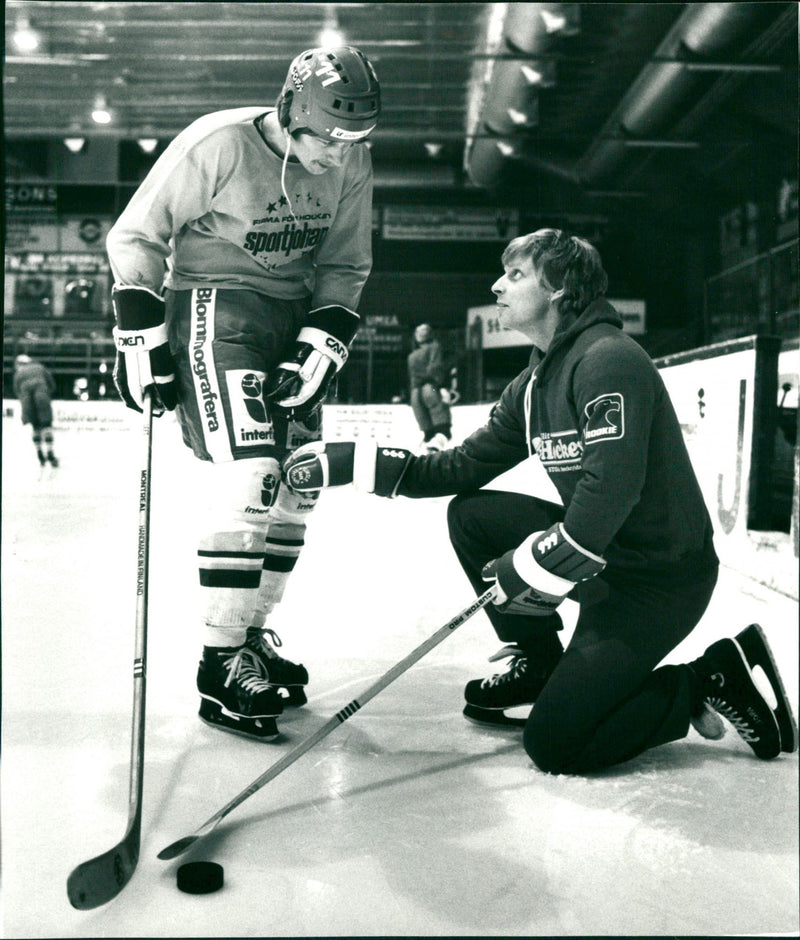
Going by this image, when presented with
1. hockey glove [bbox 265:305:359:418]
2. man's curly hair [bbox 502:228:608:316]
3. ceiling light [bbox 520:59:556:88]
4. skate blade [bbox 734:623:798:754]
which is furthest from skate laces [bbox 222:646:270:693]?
ceiling light [bbox 520:59:556:88]

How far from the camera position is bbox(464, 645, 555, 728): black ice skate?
116cm

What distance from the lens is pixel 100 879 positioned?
794 mm

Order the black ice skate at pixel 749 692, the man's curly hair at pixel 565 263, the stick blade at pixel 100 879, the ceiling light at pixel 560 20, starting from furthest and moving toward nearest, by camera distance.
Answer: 1. the ceiling light at pixel 560 20
2. the black ice skate at pixel 749 692
3. the man's curly hair at pixel 565 263
4. the stick blade at pixel 100 879

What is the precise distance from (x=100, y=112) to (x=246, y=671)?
882 mm

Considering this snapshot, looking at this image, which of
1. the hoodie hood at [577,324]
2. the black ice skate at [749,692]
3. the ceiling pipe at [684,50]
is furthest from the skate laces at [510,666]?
the ceiling pipe at [684,50]

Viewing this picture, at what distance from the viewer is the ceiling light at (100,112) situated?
49.3 inches

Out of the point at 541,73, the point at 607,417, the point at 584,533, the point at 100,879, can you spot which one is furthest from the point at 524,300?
the point at 100,879

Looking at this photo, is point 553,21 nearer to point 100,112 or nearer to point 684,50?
point 100,112


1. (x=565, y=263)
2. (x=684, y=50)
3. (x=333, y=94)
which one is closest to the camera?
(x=333, y=94)

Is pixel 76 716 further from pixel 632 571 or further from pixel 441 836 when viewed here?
pixel 632 571

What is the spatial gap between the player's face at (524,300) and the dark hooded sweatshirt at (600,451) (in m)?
0.03

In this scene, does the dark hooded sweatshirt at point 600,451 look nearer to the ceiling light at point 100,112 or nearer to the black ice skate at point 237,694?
the black ice skate at point 237,694

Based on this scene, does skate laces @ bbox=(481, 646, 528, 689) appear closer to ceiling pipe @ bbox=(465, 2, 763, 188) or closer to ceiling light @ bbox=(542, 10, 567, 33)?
ceiling pipe @ bbox=(465, 2, 763, 188)

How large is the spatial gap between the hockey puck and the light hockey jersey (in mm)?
589
